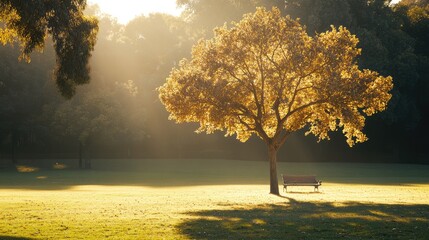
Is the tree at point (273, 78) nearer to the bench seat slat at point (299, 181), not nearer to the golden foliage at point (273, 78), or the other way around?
the golden foliage at point (273, 78)

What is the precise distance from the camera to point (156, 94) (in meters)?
72.1

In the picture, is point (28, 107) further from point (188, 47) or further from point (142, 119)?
point (188, 47)

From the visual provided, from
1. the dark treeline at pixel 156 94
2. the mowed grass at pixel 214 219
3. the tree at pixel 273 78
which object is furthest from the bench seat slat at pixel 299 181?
the dark treeline at pixel 156 94

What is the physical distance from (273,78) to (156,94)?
1612 inches

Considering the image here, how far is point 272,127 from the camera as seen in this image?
36.9 m

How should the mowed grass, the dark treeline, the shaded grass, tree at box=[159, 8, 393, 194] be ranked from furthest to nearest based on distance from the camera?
the dark treeline → the shaded grass → tree at box=[159, 8, 393, 194] → the mowed grass

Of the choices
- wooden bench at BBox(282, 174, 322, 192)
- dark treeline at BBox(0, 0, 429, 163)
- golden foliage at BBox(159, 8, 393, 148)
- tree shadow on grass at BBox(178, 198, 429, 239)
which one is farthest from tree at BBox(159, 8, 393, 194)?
dark treeline at BBox(0, 0, 429, 163)

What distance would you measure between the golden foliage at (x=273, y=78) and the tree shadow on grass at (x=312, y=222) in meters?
7.39

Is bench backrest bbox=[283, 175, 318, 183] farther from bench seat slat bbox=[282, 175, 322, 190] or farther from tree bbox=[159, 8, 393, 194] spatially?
tree bbox=[159, 8, 393, 194]

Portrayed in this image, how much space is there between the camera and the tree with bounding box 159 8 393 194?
30.7 meters

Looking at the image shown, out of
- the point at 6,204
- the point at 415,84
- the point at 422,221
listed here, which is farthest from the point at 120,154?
the point at 422,221

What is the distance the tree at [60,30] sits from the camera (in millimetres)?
20438

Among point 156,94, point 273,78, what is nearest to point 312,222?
point 273,78

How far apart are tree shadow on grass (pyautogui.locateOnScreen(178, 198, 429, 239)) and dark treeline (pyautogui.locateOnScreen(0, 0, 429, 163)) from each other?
138 feet
